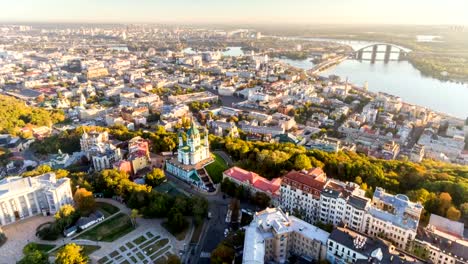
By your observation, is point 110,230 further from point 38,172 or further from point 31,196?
point 38,172

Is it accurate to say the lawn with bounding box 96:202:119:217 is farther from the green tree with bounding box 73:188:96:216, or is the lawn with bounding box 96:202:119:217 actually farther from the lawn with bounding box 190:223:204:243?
the lawn with bounding box 190:223:204:243

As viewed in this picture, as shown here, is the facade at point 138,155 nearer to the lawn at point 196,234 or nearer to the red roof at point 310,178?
the lawn at point 196,234

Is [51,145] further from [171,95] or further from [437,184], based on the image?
[437,184]

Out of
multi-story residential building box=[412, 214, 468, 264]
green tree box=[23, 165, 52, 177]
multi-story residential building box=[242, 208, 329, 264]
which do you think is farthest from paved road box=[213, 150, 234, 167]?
multi-story residential building box=[412, 214, 468, 264]

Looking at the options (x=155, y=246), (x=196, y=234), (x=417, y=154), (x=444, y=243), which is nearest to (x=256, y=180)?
(x=196, y=234)

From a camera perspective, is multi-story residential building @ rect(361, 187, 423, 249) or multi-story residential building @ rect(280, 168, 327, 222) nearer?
multi-story residential building @ rect(361, 187, 423, 249)

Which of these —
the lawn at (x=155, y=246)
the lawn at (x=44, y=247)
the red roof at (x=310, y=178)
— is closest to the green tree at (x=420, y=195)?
the red roof at (x=310, y=178)
